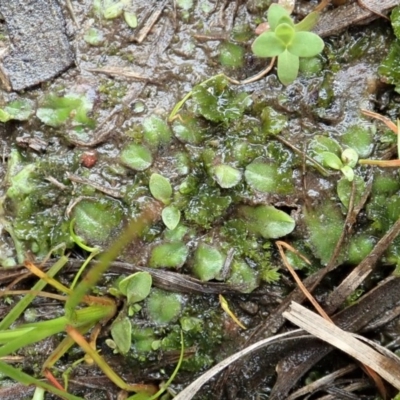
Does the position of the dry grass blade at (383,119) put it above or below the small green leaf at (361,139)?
above

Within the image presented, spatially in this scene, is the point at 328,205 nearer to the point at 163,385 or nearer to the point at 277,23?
the point at 277,23

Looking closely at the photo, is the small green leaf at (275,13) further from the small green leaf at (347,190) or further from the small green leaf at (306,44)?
the small green leaf at (347,190)

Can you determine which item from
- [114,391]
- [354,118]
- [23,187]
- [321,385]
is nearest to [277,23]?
[354,118]

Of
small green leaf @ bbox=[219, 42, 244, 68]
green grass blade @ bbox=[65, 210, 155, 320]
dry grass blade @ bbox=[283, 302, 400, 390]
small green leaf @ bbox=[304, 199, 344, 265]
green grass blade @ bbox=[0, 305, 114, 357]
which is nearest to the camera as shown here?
green grass blade @ bbox=[65, 210, 155, 320]

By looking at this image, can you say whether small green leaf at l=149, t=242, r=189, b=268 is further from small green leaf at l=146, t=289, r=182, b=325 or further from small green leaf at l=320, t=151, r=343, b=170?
small green leaf at l=320, t=151, r=343, b=170

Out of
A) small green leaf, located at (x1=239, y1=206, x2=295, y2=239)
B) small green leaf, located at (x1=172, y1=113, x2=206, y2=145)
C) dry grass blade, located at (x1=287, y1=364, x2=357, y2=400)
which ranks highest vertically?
small green leaf, located at (x1=172, y1=113, x2=206, y2=145)

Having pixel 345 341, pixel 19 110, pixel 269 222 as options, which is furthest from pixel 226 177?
pixel 19 110

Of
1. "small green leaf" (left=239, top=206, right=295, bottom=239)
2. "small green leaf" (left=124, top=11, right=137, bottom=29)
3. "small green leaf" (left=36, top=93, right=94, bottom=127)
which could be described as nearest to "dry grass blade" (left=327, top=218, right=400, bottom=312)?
"small green leaf" (left=239, top=206, right=295, bottom=239)

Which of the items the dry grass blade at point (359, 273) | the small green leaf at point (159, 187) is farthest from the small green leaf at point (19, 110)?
the dry grass blade at point (359, 273)
